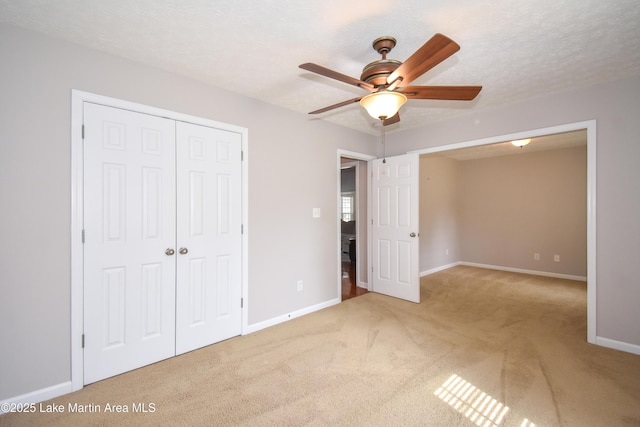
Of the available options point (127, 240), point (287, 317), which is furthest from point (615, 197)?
point (127, 240)

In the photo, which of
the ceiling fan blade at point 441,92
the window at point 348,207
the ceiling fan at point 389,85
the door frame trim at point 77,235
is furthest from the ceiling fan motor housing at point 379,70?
the window at point 348,207

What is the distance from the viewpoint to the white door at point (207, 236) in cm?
258

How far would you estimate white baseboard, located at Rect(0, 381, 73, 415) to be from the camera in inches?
72.9

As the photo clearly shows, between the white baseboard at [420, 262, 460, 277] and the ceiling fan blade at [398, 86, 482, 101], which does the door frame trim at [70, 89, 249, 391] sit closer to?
the ceiling fan blade at [398, 86, 482, 101]

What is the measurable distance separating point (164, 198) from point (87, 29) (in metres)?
1.28

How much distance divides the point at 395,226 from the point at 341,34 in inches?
111

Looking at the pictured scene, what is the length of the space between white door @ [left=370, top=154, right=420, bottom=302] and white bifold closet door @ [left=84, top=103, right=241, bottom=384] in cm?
229

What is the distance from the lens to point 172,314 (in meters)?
2.52

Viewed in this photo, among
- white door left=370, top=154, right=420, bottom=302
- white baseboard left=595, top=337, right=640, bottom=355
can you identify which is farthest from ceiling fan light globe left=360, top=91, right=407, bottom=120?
white baseboard left=595, top=337, right=640, bottom=355

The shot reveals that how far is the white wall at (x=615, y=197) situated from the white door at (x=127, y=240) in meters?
3.30

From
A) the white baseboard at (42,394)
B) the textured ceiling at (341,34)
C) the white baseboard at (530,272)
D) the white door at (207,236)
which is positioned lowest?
the white baseboard at (42,394)

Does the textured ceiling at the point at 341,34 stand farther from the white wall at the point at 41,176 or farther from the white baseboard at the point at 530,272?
the white baseboard at the point at 530,272

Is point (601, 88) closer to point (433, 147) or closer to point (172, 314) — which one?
point (433, 147)

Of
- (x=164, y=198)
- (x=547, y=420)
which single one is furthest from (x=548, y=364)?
(x=164, y=198)
